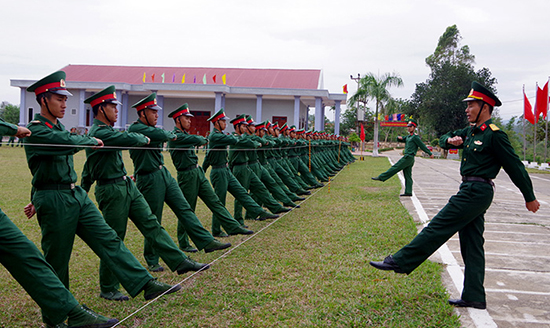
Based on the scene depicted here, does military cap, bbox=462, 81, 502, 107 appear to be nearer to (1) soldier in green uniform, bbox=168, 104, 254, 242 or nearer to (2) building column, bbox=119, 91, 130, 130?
(1) soldier in green uniform, bbox=168, 104, 254, 242

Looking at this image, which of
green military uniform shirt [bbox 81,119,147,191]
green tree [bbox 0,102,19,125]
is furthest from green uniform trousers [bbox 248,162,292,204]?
green tree [bbox 0,102,19,125]

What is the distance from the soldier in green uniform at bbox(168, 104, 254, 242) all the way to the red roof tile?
3107cm

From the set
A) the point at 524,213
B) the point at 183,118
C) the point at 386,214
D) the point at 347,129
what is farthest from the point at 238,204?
the point at 347,129

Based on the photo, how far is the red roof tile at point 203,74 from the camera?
125 feet

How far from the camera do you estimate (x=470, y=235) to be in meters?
4.32

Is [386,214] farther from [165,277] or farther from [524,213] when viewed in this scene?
[165,277]

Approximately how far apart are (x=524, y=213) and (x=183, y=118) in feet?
25.0

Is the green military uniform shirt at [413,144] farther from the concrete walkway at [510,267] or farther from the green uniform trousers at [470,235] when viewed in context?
the green uniform trousers at [470,235]

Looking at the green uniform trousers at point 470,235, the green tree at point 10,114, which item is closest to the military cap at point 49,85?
the green uniform trousers at point 470,235

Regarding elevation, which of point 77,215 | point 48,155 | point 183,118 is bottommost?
point 77,215

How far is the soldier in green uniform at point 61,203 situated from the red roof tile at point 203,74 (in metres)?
33.6

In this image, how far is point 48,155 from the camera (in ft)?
11.9

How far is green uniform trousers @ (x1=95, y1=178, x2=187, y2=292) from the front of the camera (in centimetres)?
450

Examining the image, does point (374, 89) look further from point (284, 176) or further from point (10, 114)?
point (10, 114)
